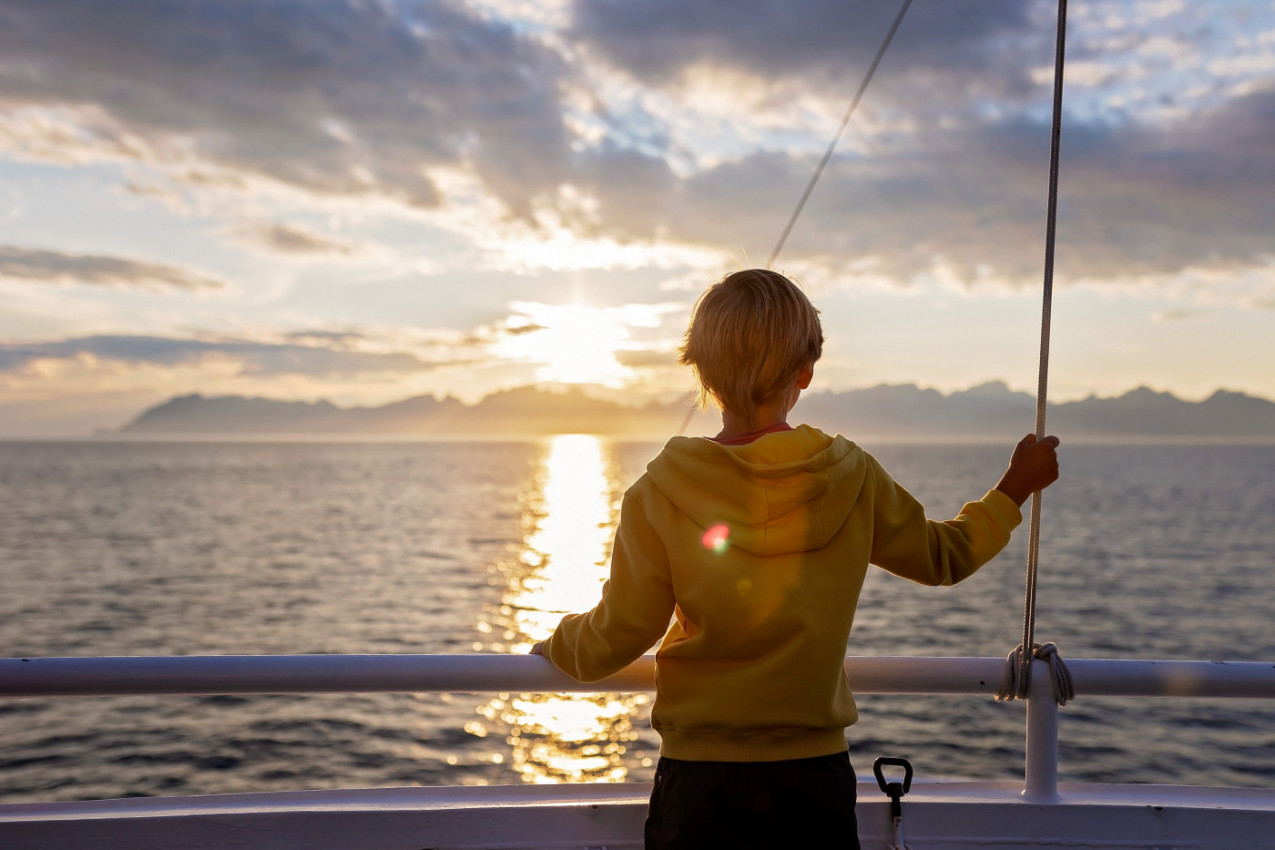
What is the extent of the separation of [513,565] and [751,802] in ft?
93.1

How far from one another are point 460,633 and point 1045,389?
17.4 meters

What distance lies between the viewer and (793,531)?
54.6 inches

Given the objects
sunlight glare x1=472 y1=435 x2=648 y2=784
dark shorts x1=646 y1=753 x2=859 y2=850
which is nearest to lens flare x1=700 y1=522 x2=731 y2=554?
dark shorts x1=646 y1=753 x2=859 y2=850

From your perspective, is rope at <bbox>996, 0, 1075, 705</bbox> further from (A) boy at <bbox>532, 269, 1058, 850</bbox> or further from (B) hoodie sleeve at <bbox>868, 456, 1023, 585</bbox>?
(A) boy at <bbox>532, 269, 1058, 850</bbox>

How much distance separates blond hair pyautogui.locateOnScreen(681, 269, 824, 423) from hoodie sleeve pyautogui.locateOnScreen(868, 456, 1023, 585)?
0.22 m

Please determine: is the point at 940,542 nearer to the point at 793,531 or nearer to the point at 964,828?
the point at 793,531

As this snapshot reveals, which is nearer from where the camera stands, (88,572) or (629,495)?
(629,495)

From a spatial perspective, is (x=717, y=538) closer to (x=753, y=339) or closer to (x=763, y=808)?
(x=753, y=339)

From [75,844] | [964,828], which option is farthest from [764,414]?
[75,844]

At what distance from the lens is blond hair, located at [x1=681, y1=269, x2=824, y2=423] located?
1.46m

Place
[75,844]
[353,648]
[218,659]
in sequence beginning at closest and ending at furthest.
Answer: [218,659], [75,844], [353,648]

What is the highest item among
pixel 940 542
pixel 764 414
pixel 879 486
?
pixel 764 414

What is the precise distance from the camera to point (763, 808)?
1.41 meters

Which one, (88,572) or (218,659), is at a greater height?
(218,659)
